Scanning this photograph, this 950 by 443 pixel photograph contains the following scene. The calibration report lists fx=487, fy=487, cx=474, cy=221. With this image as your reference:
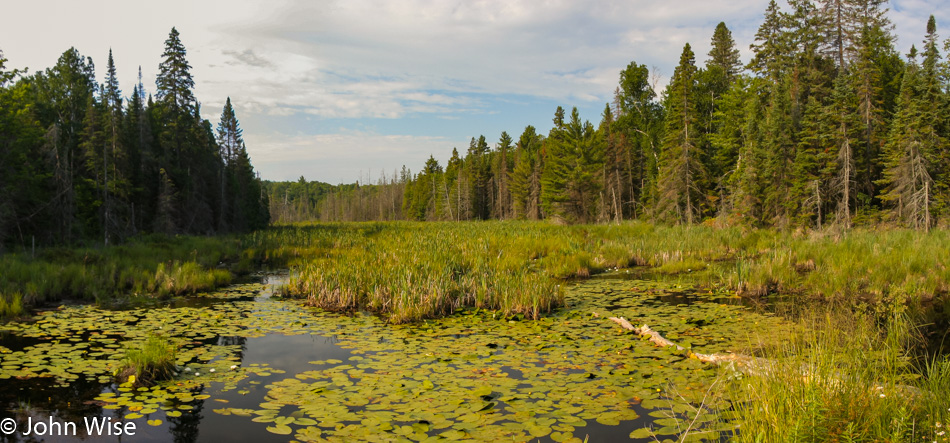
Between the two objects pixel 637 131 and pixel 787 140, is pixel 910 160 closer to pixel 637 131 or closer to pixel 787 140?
pixel 787 140

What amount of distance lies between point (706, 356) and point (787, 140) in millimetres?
25451

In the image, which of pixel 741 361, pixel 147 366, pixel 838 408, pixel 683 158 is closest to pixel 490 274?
pixel 741 361

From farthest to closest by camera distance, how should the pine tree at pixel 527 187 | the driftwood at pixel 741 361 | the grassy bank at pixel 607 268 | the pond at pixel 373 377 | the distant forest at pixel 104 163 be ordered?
the pine tree at pixel 527 187 → the distant forest at pixel 104 163 → the grassy bank at pixel 607 268 → the pond at pixel 373 377 → the driftwood at pixel 741 361

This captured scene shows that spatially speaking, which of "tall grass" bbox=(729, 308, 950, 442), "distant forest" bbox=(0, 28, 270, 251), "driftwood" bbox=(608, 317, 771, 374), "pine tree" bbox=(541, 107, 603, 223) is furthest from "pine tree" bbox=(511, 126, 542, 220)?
"tall grass" bbox=(729, 308, 950, 442)

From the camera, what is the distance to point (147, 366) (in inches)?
231

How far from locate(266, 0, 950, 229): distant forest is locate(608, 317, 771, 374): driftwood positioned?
64.9 ft

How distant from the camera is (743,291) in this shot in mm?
11469

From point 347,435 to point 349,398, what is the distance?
0.91 metres

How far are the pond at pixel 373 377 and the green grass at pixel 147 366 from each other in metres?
0.14

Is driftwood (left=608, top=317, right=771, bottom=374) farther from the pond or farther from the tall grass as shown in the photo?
the tall grass

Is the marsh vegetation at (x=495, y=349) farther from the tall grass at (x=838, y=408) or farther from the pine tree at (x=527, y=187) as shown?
the pine tree at (x=527, y=187)

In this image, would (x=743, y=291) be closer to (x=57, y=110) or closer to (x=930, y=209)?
(x=930, y=209)

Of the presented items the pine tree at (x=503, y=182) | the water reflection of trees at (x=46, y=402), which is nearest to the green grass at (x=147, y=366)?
the water reflection of trees at (x=46, y=402)

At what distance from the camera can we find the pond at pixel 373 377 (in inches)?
181
